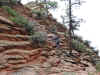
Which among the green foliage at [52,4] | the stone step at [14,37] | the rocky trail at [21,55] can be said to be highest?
the green foliage at [52,4]

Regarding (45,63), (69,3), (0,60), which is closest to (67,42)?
(69,3)

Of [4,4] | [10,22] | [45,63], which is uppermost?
[4,4]

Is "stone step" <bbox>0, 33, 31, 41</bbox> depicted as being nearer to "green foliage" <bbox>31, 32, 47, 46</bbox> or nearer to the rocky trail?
the rocky trail

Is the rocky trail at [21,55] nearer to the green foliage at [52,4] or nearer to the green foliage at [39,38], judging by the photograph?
the green foliage at [39,38]

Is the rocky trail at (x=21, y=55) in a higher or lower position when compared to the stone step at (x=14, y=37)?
lower

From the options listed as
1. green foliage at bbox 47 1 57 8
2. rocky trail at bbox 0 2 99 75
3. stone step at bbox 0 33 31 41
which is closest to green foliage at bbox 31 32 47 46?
rocky trail at bbox 0 2 99 75

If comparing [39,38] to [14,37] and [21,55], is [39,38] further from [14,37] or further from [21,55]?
[21,55]

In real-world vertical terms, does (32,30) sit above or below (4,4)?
below

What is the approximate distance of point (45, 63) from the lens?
314 inches

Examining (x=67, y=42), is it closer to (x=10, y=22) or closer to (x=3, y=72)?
(x=10, y=22)

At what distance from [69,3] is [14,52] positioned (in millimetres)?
7999

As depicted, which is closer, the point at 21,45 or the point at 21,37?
the point at 21,45

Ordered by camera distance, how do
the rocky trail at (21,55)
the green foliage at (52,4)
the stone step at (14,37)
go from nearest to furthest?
the rocky trail at (21,55), the stone step at (14,37), the green foliage at (52,4)

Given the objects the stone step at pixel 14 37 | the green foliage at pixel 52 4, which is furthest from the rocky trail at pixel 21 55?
the green foliage at pixel 52 4
